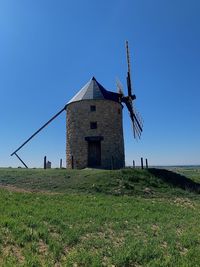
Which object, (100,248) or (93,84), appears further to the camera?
(93,84)

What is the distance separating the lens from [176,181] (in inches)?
1096

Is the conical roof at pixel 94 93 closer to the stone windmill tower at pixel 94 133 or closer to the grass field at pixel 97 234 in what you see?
the stone windmill tower at pixel 94 133

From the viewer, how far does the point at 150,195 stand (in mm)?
23141

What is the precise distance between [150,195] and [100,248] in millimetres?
13632

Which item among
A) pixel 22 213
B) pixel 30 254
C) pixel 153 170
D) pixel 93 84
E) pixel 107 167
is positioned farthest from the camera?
pixel 93 84

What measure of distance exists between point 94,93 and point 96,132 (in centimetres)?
455

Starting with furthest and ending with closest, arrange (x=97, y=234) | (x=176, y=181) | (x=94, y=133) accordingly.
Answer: (x=94, y=133)
(x=176, y=181)
(x=97, y=234)

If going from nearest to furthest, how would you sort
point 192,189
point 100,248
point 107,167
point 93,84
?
point 100,248 → point 192,189 → point 107,167 → point 93,84

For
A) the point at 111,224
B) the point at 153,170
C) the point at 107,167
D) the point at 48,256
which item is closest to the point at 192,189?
the point at 153,170

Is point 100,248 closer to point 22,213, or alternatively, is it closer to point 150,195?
point 22,213

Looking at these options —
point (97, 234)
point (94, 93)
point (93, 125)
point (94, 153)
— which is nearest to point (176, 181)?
point (94, 153)

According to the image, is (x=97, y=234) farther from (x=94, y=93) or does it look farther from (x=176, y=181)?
(x=94, y=93)

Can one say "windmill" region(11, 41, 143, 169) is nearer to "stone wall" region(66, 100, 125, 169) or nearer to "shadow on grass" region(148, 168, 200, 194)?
"stone wall" region(66, 100, 125, 169)

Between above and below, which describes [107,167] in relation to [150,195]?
above
